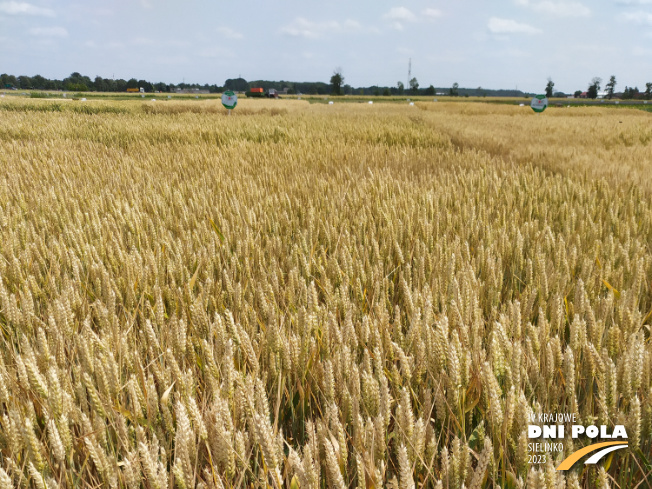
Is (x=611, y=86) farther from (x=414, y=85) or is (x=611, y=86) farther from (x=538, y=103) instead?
(x=538, y=103)

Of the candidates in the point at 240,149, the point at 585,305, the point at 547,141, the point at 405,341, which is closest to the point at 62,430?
the point at 405,341

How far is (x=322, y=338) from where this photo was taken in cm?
108

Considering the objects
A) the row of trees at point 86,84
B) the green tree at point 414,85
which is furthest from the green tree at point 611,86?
the row of trees at point 86,84

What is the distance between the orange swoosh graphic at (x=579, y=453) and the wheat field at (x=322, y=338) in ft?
0.05

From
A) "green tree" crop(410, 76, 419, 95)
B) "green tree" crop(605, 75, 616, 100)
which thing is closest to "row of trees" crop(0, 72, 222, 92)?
"green tree" crop(410, 76, 419, 95)

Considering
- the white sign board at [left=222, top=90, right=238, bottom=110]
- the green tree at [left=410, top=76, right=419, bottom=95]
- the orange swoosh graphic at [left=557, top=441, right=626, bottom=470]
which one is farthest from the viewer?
the green tree at [left=410, top=76, right=419, bottom=95]

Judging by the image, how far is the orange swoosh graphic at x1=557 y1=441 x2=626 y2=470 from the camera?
2.43ft

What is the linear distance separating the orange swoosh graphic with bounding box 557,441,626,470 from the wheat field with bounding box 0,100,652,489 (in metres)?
0.01

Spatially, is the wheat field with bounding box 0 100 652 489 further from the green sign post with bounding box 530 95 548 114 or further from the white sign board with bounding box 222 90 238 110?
the green sign post with bounding box 530 95 548 114

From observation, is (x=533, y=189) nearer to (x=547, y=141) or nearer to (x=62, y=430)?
(x=62, y=430)

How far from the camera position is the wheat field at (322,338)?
75 cm

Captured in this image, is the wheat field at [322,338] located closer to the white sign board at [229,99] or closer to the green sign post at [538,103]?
the white sign board at [229,99]

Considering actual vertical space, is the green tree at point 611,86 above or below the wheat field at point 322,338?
above

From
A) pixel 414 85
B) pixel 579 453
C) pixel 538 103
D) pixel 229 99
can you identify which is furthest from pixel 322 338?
pixel 414 85
